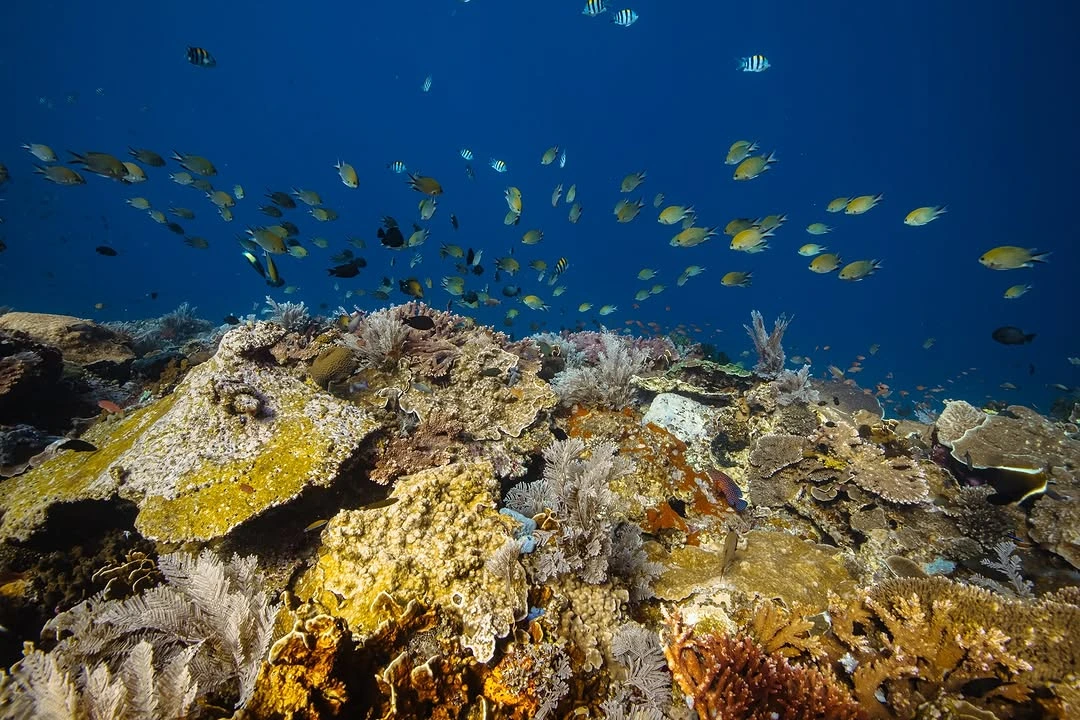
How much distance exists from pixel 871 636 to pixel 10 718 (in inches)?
→ 182

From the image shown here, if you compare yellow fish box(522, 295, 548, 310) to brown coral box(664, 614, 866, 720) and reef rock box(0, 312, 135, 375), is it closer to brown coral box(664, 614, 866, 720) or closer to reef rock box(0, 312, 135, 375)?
reef rock box(0, 312, 135, 375)

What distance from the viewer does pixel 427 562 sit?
258 cm

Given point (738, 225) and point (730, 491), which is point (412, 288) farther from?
point (738, 225)

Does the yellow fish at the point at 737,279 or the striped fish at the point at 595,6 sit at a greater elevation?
the striped fish at the point at 595,6

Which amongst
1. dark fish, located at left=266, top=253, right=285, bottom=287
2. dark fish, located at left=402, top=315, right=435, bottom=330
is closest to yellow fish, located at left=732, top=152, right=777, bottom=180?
dark fish, located at left=402, top=315, right=435, bottom=330

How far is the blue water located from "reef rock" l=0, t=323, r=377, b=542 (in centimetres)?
6097

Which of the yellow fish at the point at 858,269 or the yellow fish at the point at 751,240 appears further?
the yellow fish at the point at 858,269

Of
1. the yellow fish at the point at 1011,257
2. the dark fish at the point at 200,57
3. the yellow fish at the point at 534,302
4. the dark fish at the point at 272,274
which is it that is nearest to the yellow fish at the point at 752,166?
the yellow fish at the point at 1011,257

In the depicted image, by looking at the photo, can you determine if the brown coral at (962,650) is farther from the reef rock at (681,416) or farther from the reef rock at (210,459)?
the reef rock at (210,459)

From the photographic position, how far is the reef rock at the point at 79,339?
693cm

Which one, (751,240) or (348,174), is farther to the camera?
(348,174)

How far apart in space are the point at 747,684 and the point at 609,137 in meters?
124

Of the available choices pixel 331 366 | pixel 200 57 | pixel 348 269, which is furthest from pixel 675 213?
pixel 200 57

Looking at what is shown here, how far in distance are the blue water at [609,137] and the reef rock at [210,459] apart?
61.0 metres
